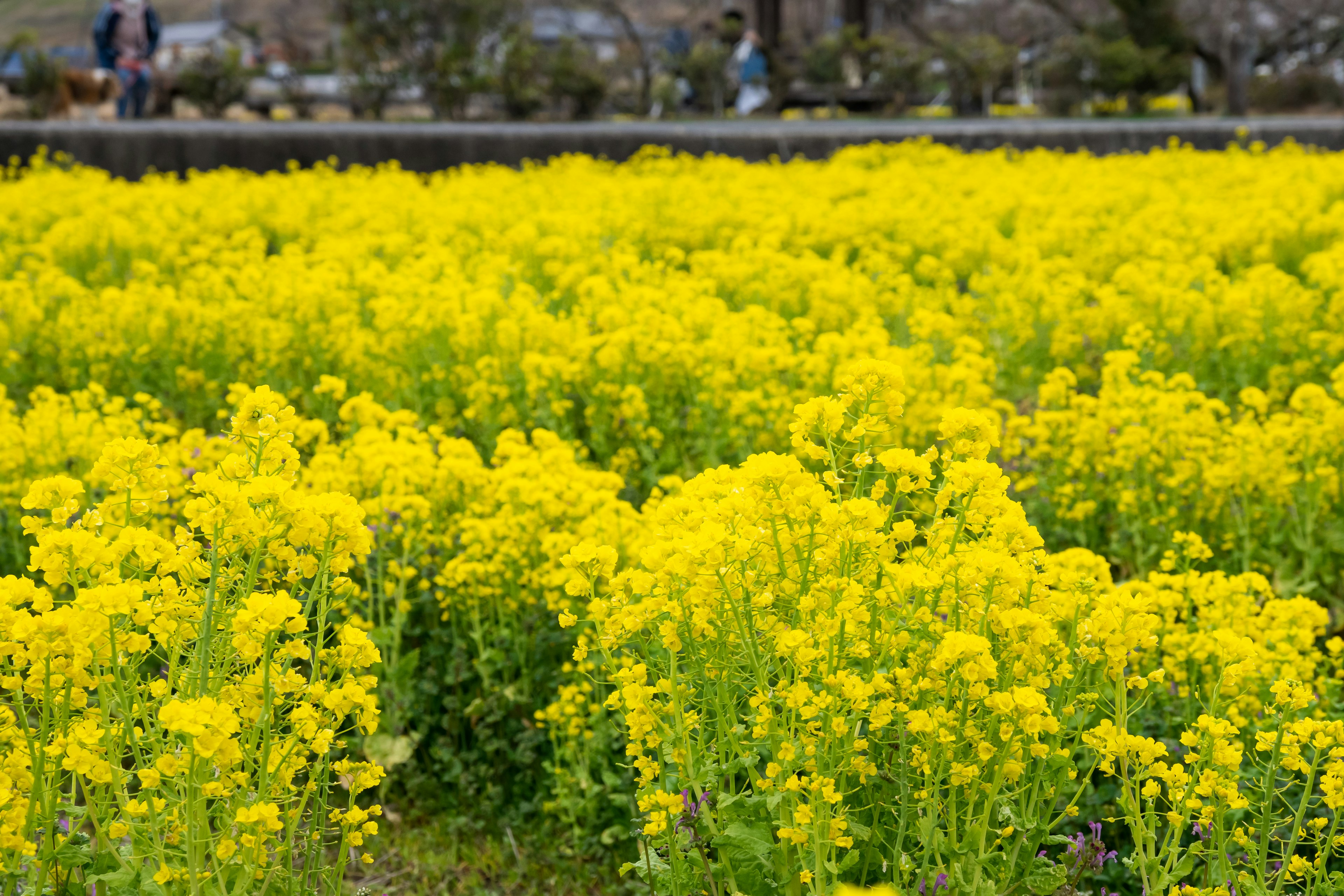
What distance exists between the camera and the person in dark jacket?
17.0 meters

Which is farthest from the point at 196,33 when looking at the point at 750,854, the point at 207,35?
the point at 750,854

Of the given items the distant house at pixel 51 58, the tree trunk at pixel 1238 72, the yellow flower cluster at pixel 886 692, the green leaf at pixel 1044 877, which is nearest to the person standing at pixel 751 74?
the tree trunk at pixel 1238 72


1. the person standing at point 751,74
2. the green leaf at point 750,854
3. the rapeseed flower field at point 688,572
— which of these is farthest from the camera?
the person standing at point 751,74

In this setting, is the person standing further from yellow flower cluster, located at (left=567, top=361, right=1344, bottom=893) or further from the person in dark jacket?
yellow flower cluster, located at (left=567, top=361, right=1344, bottom=893)

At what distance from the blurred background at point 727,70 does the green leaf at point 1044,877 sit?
660 inches

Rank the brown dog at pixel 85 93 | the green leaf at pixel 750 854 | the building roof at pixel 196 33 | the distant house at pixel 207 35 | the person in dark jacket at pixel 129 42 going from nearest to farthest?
1. the green leaf at pixel 750 854
2. the person in dark jacket at pixel 129 42
3. the brown dog at pixel 85 93
4. the distant house at pixel 207 35
5. the building roof at pixel 196 33

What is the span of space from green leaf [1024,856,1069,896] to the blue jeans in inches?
704

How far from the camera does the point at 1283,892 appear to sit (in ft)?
8.99

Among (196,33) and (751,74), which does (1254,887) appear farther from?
(196,33)

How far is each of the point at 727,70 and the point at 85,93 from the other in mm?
10267

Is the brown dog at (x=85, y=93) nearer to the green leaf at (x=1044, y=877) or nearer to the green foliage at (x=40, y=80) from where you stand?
the green foliage at (x=40, y=80)

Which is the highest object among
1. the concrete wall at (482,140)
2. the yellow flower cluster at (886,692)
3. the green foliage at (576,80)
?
the green foliage at (576,80)

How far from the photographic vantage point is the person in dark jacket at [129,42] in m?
17.0

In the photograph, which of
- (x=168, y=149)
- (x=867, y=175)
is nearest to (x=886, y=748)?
(x=867, y=175)
